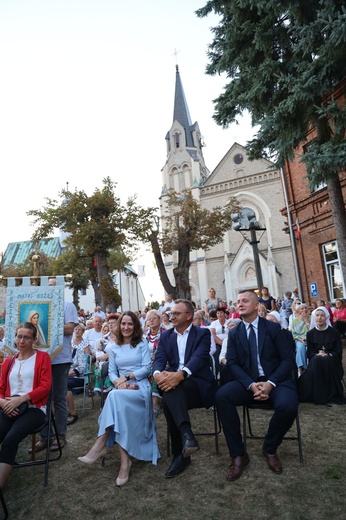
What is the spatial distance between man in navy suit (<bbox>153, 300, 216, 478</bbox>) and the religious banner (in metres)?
1.33

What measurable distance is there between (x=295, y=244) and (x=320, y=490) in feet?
44.2

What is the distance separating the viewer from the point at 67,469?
3.96 metres

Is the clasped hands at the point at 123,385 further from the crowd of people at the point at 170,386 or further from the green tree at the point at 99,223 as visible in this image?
the green tree at the point at 99,223

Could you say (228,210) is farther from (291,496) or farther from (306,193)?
(291,496)

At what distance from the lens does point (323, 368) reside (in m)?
6.00

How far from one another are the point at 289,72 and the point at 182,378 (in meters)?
9.14

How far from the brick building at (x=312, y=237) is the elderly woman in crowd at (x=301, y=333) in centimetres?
556

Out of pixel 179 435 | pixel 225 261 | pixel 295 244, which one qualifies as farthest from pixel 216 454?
pixel 225 261

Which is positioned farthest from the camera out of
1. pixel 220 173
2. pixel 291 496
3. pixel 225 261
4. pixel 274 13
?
pixel 220 173

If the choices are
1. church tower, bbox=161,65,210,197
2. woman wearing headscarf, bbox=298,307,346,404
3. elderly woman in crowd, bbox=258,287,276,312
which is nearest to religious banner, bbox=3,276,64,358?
woman wearing headscarf, bbox=298,307,346,404

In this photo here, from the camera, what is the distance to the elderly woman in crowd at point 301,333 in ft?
24.2

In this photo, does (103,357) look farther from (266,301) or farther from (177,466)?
(266,301)

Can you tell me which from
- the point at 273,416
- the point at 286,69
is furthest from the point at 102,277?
the point at 273,416

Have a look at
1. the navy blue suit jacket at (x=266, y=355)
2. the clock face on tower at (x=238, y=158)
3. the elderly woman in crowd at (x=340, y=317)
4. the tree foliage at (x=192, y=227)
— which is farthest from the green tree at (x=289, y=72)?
the clock face on tower at (x=238, y=158)
